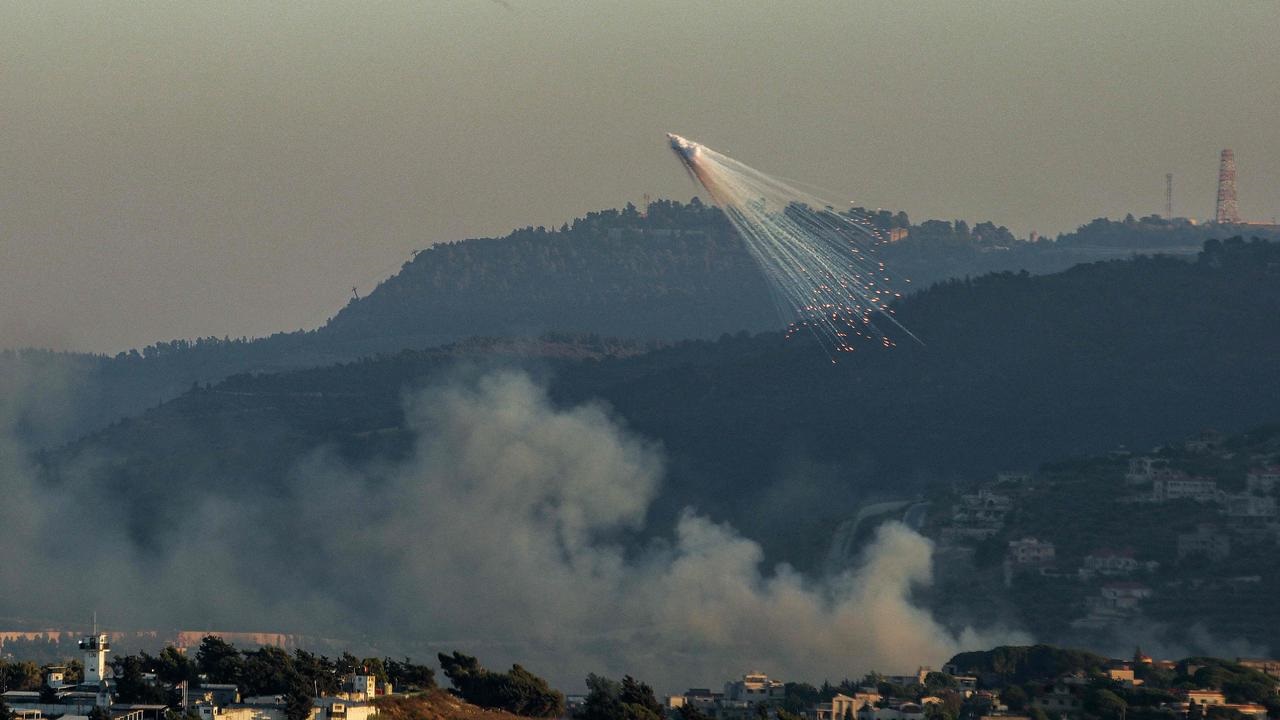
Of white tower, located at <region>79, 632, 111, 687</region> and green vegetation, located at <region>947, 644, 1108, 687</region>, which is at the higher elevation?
green vegetation, located at <region>947, 644, 1108, 687</region>

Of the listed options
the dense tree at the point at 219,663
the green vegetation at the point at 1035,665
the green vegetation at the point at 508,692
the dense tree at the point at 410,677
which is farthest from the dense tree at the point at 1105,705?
the dense tree at the point at 219,663

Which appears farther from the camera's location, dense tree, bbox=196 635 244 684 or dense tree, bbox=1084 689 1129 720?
dense tree, bbox=1084 689 1129 720

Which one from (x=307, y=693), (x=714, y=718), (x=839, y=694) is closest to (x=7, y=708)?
(x=307, y=693)

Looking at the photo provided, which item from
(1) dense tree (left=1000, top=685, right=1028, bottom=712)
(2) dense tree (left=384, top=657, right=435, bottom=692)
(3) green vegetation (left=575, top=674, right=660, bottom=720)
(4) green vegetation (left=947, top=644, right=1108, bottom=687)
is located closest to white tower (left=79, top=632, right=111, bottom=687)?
(2) dense tree (left=384, top=657, right=435, bottom=692)

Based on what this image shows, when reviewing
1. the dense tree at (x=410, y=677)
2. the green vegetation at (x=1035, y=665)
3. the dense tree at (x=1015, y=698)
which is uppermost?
the green vegetation at (x=1035, y=665)

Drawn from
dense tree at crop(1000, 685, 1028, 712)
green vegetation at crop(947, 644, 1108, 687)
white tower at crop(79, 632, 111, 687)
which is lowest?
white tower at crop(79, 632, 111, 687)

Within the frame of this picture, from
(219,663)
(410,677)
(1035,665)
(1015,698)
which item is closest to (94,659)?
(219,663)

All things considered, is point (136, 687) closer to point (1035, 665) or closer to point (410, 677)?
point (410, 677)

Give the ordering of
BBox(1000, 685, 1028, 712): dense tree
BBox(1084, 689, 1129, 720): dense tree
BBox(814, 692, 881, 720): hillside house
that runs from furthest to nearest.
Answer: BBox(814, 692, 881, 720): hillside house → BBox(1000, 685, 1028, 712): dense tree → BBox(1084, 689, 1129, 720): dense tree

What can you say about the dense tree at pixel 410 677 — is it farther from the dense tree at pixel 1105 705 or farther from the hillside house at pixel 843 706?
the hillside house at pixel 843 706

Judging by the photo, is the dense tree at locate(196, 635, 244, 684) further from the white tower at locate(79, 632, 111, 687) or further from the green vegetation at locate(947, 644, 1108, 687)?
the green vegetation at locate(947, 644, 1108, 687)
